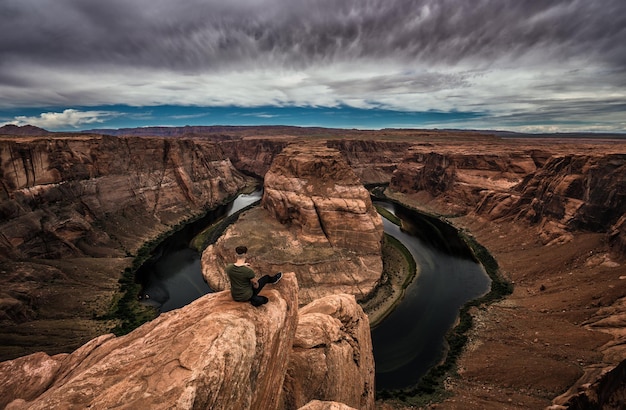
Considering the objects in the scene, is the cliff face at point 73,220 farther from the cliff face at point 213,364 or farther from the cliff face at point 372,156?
the cliff face at point 372,156

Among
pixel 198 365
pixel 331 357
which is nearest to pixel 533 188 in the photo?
pixel 331 357

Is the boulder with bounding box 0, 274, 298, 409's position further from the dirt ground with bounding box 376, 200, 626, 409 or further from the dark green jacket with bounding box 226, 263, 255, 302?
the dirt ground with bounding box 376, 200, 626, 409

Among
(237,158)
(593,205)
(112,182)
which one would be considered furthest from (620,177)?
(237,158)

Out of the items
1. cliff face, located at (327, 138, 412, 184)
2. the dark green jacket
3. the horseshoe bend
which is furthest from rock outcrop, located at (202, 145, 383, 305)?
cliff face, located at (327, 138, 412, 184)

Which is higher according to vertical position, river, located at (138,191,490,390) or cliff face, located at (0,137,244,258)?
cliff face, located at (0,137,244,258)

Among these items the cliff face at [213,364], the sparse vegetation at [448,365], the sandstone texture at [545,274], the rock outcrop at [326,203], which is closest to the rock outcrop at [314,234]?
the rock outcrop at [326,203]

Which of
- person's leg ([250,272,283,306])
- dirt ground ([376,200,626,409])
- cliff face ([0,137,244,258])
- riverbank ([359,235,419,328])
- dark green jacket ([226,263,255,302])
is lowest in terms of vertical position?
riverbank ([359,235,419,328])
